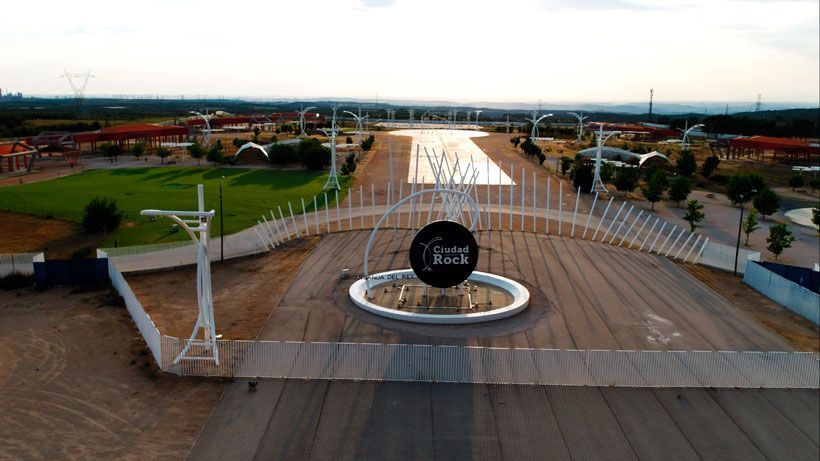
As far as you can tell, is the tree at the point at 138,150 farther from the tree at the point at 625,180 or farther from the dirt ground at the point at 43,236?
the tree at the point at 625,180

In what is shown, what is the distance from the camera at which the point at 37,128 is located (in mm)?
129125

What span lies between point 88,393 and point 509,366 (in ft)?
48.3

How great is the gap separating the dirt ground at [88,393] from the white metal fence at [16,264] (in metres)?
4.31

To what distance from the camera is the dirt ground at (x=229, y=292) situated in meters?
27.3

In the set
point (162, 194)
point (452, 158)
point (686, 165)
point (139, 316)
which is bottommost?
point (139, 316)

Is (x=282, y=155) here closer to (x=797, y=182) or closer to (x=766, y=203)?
(x=766, y=203)

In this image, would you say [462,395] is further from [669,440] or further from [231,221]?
[231,221]

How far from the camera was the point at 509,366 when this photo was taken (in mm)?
21953

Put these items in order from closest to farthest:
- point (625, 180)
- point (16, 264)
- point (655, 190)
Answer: point (16, 264)
point (655, 190)
point (625, 180)

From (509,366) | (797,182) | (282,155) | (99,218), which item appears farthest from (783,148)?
(99,218)

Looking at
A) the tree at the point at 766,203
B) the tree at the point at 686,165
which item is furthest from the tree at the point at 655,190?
the tree at the point at 686,165

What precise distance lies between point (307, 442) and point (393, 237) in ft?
82.4

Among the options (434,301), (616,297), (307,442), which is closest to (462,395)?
(307,442)

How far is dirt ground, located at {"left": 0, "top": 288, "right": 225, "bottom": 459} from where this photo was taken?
18.2m
